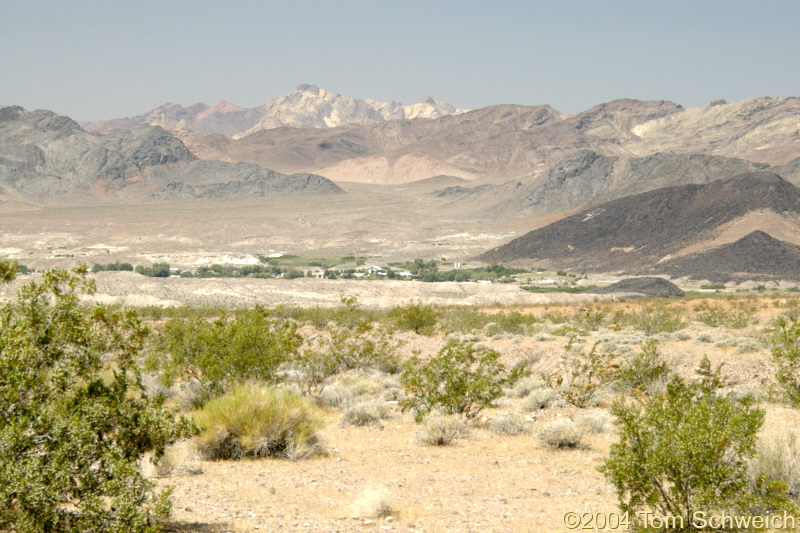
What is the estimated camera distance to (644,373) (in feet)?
52.4

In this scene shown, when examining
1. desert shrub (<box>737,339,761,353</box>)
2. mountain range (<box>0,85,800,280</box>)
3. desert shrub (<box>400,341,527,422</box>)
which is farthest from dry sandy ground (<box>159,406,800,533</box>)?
mountain range (<box>0,85,800,280</box>)

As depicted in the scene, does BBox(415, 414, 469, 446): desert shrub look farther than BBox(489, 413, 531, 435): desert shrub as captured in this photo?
No

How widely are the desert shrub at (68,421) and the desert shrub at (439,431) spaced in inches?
220

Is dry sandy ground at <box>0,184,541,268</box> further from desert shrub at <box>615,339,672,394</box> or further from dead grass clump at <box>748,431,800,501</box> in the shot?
dead grass clump at <box>748,431,800,501</box>

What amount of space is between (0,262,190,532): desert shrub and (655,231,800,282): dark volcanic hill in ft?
246

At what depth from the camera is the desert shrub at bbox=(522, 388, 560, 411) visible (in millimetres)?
15523

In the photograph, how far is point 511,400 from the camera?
16828mm

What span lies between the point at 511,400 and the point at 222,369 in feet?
21.3

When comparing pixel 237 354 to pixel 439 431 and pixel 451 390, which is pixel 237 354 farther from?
pixel 439 431

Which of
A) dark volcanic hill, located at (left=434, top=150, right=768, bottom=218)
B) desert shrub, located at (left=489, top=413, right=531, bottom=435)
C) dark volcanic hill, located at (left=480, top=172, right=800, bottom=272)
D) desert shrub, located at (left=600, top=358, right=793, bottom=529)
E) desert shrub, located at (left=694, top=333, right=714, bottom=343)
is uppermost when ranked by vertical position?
dark volcanic hill, located at (left=434, top=150, right=768, bottom=218)

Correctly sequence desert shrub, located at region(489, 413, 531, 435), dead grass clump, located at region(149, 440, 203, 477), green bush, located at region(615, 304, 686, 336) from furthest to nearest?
1. green bush, located at region(615, 304, 686, 336)
2. desert shrub, located at region(489, 413, 531, 435)
3. dead grass clump, located at region(149, 440, 203, 477)

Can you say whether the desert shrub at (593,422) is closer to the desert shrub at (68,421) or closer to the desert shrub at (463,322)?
the desert shrub at (68,421)

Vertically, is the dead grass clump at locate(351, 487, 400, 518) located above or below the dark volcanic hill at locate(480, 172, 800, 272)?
below

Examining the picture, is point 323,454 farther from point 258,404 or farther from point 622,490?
point 622,490
